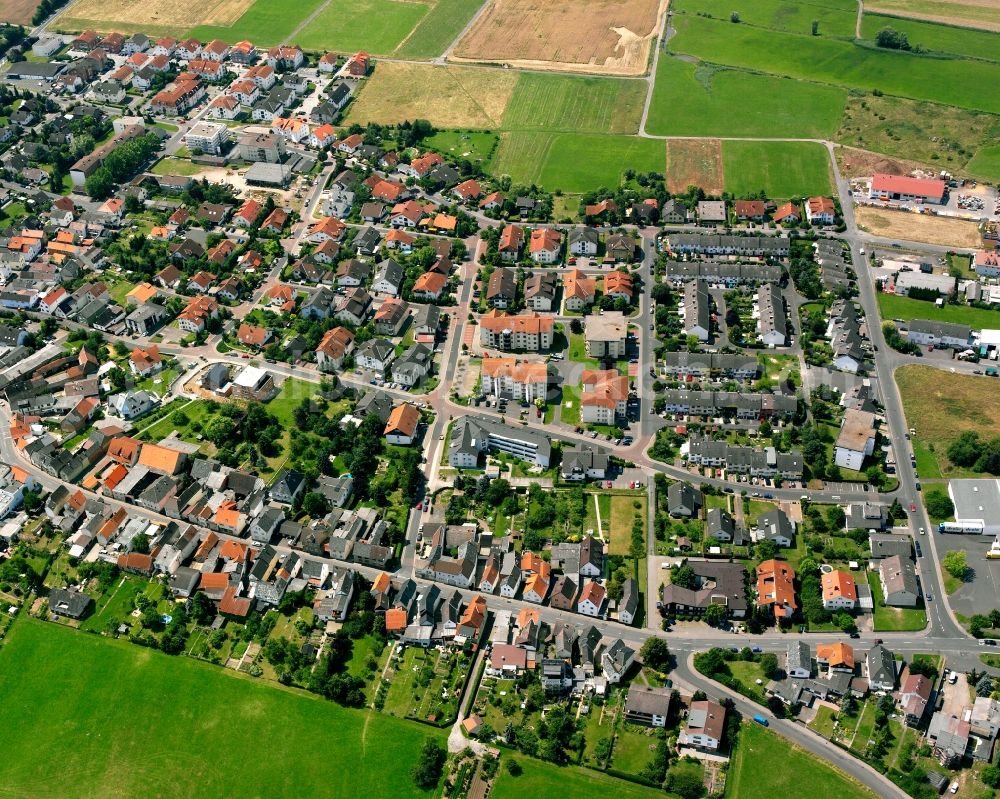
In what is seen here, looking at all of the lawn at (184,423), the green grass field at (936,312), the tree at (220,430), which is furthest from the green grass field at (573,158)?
the tree at (220,430)

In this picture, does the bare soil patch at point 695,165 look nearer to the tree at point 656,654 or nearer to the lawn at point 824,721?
the tree at point 656,654

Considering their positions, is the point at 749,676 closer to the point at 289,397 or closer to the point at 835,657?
the point at 835,657

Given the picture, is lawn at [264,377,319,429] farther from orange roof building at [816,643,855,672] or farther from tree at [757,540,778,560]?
orange roof building at [816,643,855,672]

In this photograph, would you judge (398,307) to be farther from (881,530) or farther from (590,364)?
(881,530)

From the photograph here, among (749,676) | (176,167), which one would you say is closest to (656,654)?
(749,676)

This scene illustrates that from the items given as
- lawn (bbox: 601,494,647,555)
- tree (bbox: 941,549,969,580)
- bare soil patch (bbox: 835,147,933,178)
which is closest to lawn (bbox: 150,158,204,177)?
lawn (bbox: 601,494,647,555)

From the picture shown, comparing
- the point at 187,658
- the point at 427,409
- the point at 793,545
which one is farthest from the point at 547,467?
the point at 187,658

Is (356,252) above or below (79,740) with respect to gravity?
above
